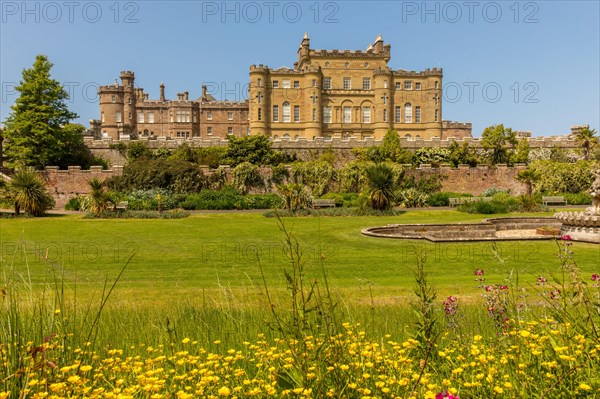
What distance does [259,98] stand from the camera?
2219 inches

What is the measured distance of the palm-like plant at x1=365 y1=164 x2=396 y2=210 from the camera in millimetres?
27188

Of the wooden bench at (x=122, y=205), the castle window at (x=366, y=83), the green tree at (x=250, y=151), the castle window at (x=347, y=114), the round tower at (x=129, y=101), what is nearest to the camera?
the wooden bench at (x=122, y=205)

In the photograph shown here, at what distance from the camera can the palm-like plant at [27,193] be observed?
2638 centimetres

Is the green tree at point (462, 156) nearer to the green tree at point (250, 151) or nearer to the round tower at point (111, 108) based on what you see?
the green tree at point (250, 151)

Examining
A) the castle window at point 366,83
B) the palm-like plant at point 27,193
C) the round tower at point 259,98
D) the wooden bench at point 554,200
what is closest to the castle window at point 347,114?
the castle window at point 366,83

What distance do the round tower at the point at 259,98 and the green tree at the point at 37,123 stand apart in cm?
2170

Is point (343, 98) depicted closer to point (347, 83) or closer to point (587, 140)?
point (347, 83)

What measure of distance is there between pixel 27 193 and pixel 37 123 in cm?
1448

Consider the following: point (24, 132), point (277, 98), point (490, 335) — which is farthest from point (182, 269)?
point (277, 98)

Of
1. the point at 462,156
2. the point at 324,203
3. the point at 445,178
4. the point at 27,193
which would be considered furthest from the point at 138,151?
the point at 462,156

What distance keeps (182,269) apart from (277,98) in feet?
157

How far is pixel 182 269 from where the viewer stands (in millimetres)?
11555

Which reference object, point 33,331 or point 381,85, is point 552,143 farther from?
point 33,331

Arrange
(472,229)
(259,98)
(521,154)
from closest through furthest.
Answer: (472,229), (521,154), (259,98)
